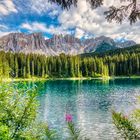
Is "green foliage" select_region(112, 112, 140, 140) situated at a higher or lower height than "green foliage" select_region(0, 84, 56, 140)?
lower

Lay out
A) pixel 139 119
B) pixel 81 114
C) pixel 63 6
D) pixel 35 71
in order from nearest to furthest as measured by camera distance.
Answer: pixel 63 6, pixel 139 119, pixel 81 114, pixel 35 71

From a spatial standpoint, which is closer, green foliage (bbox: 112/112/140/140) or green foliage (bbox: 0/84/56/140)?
green foliage (bbox: 0/84/56/140)

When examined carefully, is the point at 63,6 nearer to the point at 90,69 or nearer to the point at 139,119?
the point at 139,119

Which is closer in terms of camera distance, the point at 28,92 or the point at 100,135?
the point at 28,92

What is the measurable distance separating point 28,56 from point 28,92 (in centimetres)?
18770

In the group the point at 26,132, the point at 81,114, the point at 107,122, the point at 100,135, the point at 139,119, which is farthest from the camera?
the point at 81,114

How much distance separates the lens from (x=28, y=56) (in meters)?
197

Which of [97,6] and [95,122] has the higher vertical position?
[97,6]

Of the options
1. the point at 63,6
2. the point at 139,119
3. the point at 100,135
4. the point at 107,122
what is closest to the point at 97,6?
the point at 63,6

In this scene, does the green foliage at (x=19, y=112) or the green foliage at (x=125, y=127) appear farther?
the green foliage at (x=125, y=127)

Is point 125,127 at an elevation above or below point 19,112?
below

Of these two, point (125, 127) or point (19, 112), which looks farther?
point (125, 127)

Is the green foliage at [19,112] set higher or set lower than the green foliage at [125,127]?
higher

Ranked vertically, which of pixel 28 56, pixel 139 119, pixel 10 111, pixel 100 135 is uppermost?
pixel 28 56
